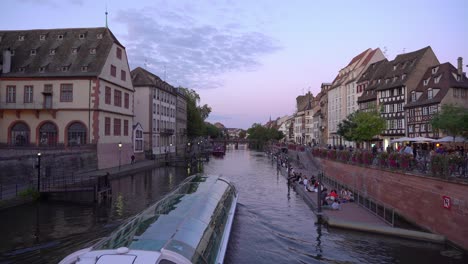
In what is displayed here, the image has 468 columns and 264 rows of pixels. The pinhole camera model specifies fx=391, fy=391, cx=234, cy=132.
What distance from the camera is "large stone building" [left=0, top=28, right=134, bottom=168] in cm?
4012

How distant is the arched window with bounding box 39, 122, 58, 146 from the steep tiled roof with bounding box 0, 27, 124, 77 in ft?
17.3

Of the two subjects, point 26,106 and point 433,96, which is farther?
point 433,96

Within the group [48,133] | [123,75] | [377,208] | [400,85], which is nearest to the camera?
[377,208]

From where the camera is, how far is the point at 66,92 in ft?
133

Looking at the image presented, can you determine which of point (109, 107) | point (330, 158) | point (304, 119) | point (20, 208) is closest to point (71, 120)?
point (109, 107)

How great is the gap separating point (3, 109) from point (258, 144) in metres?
132

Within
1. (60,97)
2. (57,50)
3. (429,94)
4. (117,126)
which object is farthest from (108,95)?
(429,94)

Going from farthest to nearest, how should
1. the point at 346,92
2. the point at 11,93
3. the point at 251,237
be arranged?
the point at 346,92 → the point at 11,93 → the point at 251,237

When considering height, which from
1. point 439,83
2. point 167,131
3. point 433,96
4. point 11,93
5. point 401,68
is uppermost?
point 401,68

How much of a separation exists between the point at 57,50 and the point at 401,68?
1713 inches

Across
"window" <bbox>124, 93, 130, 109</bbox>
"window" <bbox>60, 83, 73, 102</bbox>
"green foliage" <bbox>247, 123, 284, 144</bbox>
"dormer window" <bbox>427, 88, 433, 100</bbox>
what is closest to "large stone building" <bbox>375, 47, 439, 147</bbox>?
"dormer window" <bbox>427, 88, 433, 100</bbox>

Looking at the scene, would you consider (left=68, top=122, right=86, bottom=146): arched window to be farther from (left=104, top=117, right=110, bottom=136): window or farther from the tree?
the tree

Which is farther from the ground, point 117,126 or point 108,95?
point 108,95

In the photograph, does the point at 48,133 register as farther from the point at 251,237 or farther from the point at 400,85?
the point at 400,85
